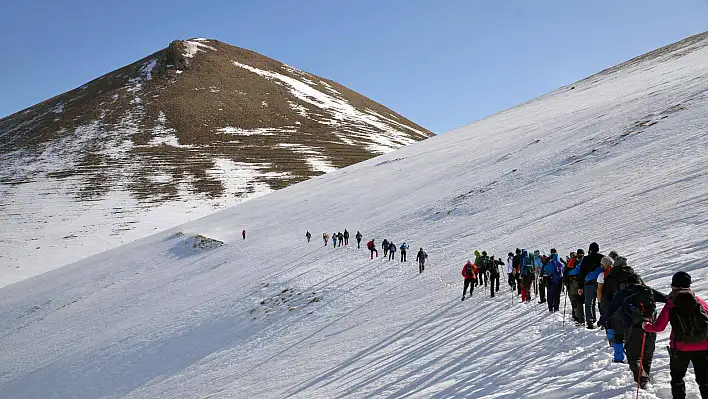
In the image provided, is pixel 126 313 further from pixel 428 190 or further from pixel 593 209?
pixel 593 209

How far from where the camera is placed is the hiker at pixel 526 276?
1350 cm

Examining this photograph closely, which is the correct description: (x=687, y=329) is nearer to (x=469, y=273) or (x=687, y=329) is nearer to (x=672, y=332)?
(x=672, y=332)

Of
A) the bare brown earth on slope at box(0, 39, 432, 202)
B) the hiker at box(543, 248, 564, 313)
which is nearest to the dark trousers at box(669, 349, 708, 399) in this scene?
the hiker at box(543, 248, 564, 313)

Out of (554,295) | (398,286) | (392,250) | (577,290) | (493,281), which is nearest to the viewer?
(577,290)

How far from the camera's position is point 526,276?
13594 millimetres

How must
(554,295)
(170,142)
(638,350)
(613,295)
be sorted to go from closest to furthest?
1. (638,350)
2. (613,295)
3. (554,295)
4. (170,142)

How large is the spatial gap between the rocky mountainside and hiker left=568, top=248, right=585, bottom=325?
2276 inches

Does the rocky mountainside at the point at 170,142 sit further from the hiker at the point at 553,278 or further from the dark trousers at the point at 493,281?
the hiker at the point at 553,278

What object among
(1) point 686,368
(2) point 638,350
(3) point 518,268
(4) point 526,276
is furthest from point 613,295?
(3) point 518,268

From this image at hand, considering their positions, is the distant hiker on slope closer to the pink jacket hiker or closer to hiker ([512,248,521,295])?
hiker ([512,248,521,295])

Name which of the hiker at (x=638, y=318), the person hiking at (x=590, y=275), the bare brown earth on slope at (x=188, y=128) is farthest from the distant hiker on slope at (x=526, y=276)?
the bare brown earth on slope at (x=188, y=128)

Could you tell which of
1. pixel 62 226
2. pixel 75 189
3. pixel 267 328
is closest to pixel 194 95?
pixel 75 189

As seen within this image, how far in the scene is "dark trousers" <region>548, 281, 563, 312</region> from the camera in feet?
38.1

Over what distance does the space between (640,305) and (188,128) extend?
112669 mm
